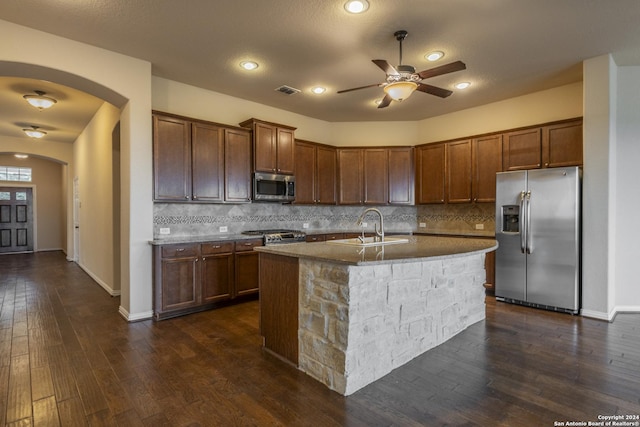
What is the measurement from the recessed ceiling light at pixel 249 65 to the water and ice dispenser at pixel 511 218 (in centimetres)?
372

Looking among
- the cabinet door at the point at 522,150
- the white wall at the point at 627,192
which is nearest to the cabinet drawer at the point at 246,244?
the cabinet door at the point at 522,150

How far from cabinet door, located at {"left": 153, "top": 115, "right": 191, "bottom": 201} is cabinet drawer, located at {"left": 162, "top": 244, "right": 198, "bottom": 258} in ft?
2.04

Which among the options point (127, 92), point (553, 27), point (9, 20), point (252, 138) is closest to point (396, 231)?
point (252, 138)

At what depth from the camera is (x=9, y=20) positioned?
9.86ft

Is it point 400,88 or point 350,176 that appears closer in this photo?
point 400,88

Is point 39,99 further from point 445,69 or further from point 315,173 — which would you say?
point 445,69

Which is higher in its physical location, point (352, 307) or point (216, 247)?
point (216, 247)

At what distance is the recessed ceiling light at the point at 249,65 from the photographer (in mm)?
3912

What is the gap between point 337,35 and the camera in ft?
10.8

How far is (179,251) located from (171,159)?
3.75 feet

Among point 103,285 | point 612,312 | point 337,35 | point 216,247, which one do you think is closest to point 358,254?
point 337,35

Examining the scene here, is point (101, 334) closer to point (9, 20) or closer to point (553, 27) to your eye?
point (9, 20)

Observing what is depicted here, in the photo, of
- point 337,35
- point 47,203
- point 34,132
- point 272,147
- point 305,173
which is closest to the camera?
Result: point 337,35

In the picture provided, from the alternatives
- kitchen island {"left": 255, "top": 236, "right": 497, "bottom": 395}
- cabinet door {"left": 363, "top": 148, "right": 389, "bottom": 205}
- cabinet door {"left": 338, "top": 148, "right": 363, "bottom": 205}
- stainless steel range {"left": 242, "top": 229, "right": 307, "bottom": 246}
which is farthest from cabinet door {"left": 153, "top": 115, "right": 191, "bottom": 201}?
cabinet door {"left": 363, "top": 148, "right": 389, "bottom": 205}
